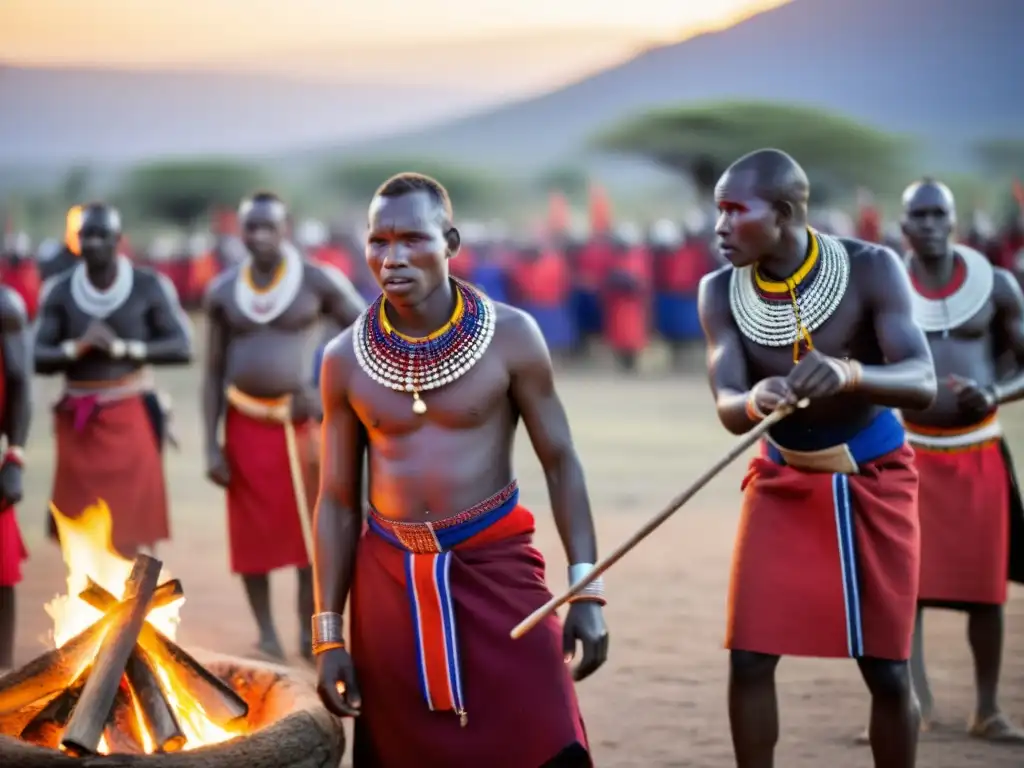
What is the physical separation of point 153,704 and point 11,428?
2.58m

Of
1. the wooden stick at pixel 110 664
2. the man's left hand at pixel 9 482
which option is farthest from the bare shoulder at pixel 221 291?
the wooden stick at pixel 110 664

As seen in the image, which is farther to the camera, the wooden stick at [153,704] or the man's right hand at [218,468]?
the man's right hand at [218,468]

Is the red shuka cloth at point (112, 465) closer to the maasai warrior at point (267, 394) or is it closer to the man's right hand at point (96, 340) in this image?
the man's right hand at point (96, 340)

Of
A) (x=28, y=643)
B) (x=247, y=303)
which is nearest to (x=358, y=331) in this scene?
(x=247, y=303)

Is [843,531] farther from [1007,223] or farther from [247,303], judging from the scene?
[1007,223]

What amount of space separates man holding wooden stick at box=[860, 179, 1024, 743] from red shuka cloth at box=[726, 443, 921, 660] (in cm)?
147

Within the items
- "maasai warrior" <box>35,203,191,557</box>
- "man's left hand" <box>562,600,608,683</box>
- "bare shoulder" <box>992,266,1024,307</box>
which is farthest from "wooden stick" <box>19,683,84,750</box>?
"bare shoulder" <box>992,266,1024,307</box>

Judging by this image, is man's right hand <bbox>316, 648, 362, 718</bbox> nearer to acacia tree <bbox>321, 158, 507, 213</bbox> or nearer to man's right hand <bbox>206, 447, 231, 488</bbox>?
man's right hand <bbox>206, 447, 231, 488</bbox>

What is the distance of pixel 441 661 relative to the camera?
3.90m

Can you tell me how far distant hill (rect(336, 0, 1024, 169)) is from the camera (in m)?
107

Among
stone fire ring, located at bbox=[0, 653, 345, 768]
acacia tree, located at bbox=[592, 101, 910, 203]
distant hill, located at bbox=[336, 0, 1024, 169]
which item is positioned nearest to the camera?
stone fire ring, located at bbox=[0, 653, 345, 768]

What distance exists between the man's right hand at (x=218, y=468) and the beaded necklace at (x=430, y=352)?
11.0 ft

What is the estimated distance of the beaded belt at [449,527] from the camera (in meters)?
3.92

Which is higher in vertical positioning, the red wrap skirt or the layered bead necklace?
the layered bead necklace
